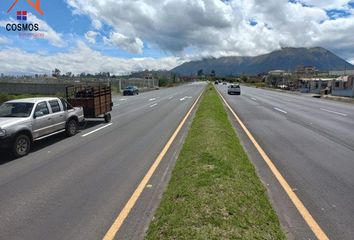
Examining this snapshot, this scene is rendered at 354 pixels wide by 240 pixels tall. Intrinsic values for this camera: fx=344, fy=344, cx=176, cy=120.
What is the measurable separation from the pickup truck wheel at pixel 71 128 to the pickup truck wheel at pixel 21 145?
8.85ft

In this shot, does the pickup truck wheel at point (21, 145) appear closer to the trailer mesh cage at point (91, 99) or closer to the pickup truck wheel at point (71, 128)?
the pickup truck wheel at point (71, 128)

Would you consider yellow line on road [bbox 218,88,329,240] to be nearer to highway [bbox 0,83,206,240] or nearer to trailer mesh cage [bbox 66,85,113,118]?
highway [bbox 0,83,206,240]

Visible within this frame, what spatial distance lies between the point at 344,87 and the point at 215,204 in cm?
5370

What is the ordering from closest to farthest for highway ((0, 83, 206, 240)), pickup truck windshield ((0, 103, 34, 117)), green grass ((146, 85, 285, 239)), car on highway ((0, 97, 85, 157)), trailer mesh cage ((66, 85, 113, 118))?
green grass ((146, 85, 285, 239)), highway ((0, 83, 206, 240)), car on highway ((0, 97, 85, 157)), pickup truck windshield ((0, 103, 34, 117)), trailer mesh cage ((66, 85, 113, 118))

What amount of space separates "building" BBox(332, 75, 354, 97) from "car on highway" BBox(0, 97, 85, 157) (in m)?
43.6

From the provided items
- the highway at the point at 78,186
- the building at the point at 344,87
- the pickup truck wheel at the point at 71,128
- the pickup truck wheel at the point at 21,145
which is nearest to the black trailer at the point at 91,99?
the pickup truck wheel at the point at 71,128

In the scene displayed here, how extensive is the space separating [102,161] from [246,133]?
618 centimetres

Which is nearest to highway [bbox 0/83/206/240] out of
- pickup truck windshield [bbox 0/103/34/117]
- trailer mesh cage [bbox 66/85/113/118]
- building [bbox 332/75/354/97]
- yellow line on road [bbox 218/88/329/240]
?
pickup truck windshield [bbox 0/103/34/117]

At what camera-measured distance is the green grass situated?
14.4 ft

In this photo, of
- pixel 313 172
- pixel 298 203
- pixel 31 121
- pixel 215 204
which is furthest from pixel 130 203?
pixel 31 121

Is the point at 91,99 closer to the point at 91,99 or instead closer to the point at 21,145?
the point at 91,99

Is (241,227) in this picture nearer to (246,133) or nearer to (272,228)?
(272,228)

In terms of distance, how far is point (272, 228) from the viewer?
456 cm

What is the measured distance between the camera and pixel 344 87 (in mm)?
52344
